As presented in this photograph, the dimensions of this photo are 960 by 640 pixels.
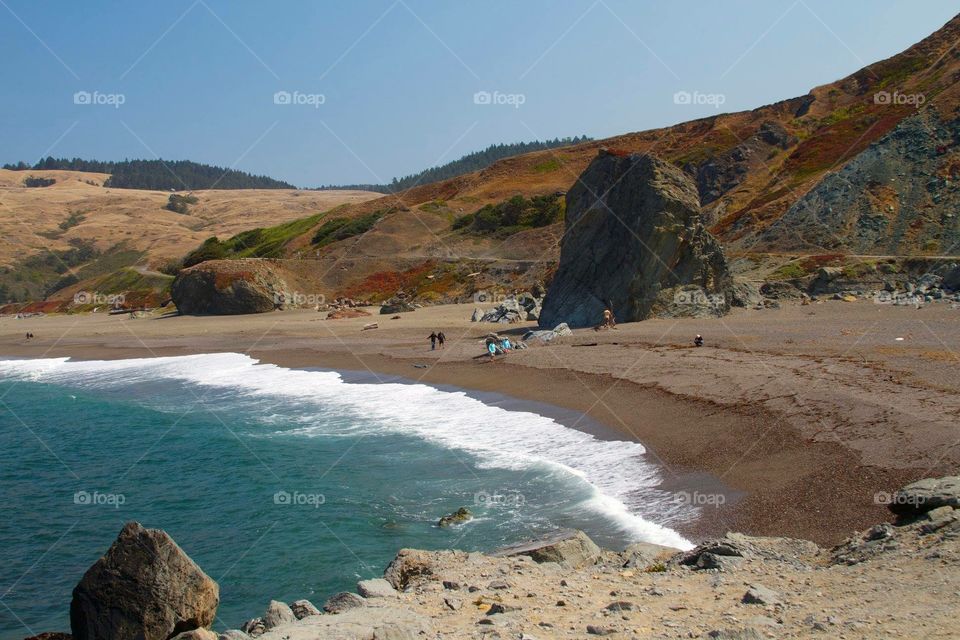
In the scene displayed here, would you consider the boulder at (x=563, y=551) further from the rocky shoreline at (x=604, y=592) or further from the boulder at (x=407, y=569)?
the boulder at (x=407, y=569)

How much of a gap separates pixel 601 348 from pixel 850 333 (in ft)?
24.9

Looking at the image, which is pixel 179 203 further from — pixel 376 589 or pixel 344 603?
pixel 344 603

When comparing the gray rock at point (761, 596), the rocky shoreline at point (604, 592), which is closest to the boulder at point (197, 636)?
the rocky shoreline at point (604, 592)

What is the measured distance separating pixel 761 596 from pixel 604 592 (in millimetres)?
1597

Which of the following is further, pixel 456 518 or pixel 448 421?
pixel 448 421

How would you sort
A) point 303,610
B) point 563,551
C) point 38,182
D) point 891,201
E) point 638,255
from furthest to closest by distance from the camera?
1. point 38,182
2. point 891,201
3. point 638,255
4. point 563,551
5. point 303,610

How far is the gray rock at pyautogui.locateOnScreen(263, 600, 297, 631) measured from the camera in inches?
312

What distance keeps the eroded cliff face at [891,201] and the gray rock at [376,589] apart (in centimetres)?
3608

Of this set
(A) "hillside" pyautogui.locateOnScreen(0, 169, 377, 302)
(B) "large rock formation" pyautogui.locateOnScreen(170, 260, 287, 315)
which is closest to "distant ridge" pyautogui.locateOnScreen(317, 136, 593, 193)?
(A) "hillside" pyautogui.locateOnScreen(0, 169, 377, 302)

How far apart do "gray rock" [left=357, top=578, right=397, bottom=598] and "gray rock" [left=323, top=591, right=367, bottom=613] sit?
0.76 ft

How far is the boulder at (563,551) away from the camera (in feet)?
29.9

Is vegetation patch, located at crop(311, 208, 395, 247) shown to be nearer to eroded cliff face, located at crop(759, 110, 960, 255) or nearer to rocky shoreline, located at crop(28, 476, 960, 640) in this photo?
eroded cliff face, located at crop(759, 110, 960, 255)

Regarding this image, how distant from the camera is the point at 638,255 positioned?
30.2 m

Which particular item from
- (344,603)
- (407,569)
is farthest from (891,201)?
(344,603)
